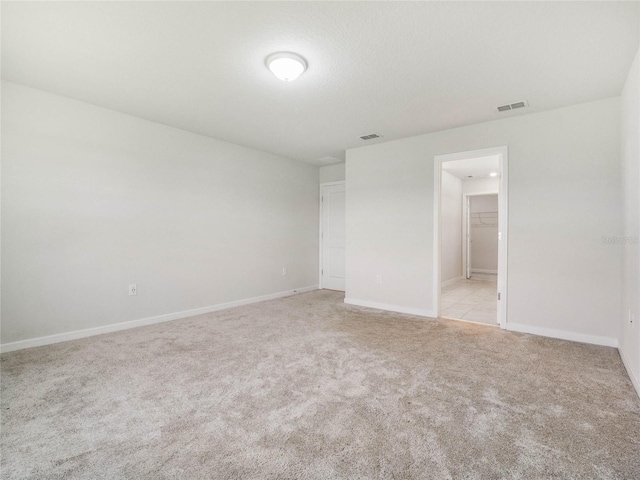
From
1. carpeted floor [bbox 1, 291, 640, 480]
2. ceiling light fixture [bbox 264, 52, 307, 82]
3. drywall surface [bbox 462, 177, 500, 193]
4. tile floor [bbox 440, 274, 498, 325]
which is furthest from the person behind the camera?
drywall surface [bbox 462, 177, 500, 193]

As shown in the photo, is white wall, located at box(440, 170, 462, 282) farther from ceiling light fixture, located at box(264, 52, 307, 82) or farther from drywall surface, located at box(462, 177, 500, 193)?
ceiling light fixture, located at box(264, 52, 307, 82)

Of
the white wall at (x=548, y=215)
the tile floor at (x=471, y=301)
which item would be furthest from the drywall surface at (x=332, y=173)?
the tile floor at (x=471, y=301)

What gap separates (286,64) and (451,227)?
577 cm

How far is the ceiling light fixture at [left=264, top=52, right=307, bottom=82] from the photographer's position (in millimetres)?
2332

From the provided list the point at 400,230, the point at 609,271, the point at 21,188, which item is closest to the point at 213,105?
the point at 21,188

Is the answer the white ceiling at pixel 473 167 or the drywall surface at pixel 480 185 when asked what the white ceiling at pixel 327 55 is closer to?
the white ceiling at pixel 473 167

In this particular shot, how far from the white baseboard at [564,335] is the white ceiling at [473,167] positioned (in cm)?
303

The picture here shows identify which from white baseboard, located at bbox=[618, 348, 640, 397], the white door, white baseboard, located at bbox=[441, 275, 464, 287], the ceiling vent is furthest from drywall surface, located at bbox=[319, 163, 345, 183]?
white baseboard, located at bbox=[618, 348, 640, 397]

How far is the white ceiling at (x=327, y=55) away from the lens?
6.26ft

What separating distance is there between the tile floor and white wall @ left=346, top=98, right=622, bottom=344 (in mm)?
480

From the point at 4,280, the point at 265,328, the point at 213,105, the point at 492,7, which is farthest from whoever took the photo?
the point at 265,328

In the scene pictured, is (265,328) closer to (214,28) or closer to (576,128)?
(214,28)

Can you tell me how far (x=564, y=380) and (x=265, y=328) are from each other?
2.79 meters

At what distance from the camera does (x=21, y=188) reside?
289 centimetres
